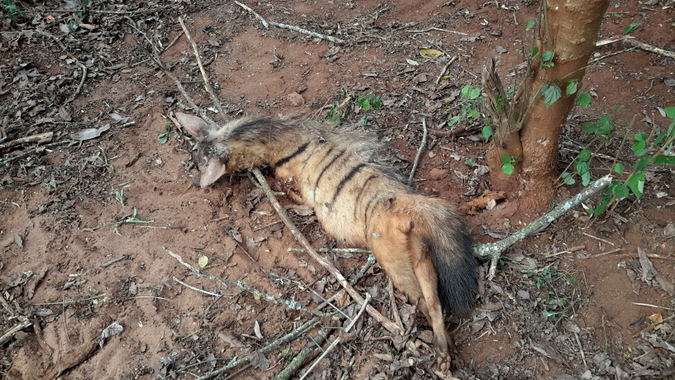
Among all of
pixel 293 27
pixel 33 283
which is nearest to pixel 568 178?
pixel 293 27

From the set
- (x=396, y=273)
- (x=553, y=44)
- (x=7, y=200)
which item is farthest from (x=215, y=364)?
(x=553, y=44)

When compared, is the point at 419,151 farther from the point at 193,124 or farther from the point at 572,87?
the point at 193,124

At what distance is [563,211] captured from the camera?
3498 mm

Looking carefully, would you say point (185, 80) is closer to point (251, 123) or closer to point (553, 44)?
point (251, 123)

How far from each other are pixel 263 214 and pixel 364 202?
3.75ft

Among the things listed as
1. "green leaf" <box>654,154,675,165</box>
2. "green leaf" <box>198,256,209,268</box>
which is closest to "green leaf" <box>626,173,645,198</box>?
"green leaf" <box>654,154,675,165</box>

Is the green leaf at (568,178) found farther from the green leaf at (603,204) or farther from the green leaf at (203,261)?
the green leaf at (203,261)

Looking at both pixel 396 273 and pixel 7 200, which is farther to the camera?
pixel 7 200

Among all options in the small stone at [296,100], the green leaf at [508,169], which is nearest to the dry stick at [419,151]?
the green leaf at [508,169]

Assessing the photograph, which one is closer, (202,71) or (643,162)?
(643,162)

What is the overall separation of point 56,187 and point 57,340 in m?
1.77

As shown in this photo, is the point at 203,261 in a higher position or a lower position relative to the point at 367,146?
lower

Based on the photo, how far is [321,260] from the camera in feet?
12.8

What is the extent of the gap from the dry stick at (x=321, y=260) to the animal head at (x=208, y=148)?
0.41 metres
